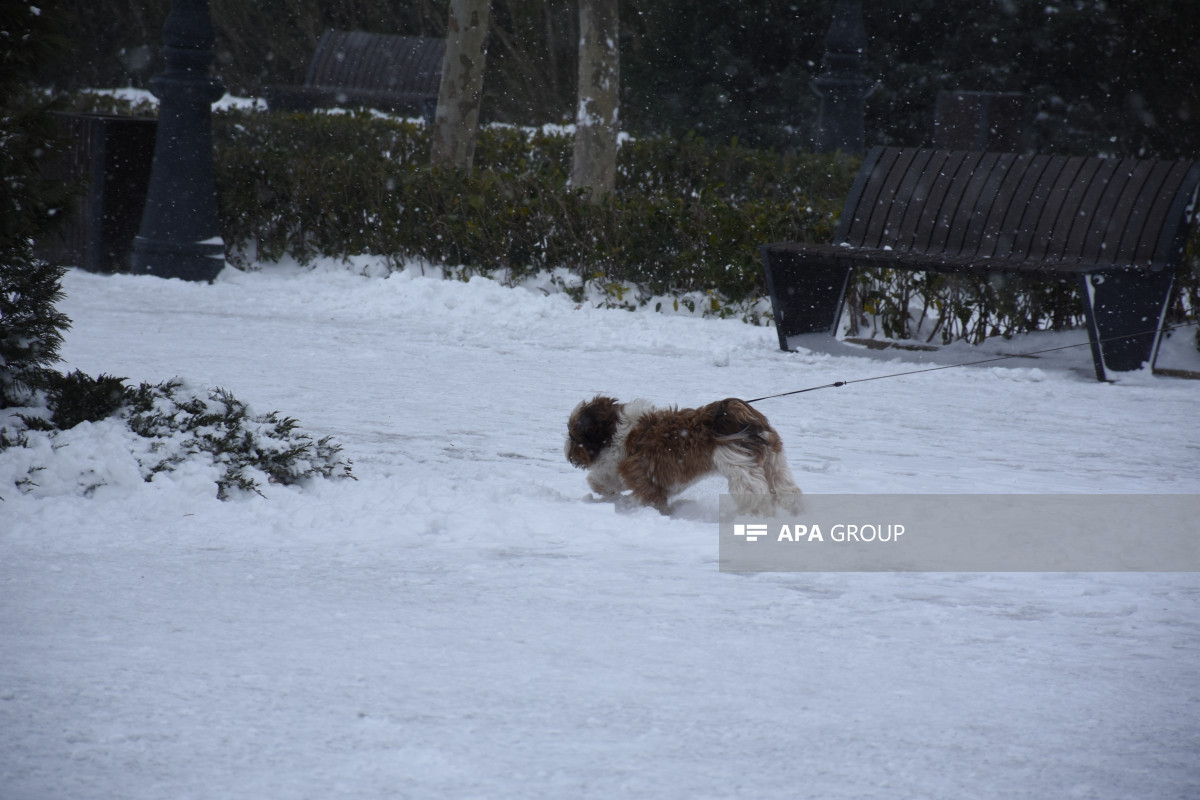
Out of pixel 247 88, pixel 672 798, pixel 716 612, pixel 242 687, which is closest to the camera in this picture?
pixel 672 798

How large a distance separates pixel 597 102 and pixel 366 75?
52.5ft

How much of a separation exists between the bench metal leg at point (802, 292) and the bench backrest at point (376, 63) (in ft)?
66.2

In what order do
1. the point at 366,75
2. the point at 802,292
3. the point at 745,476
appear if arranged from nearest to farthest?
the point at 745,476 < the point at 802,292 < the point at 366,75

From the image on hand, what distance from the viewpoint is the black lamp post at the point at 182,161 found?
38.5ft

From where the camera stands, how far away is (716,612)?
3820mm

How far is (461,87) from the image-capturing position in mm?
15297

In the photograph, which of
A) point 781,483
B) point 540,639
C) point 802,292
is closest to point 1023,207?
point 802,292

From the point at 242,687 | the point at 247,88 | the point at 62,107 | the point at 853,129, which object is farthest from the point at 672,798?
the point at 247,88

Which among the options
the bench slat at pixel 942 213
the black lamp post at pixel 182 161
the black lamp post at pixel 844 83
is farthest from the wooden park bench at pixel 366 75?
the bench slat at pixel 942 213

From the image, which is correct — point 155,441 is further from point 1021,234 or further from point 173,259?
point 173,259

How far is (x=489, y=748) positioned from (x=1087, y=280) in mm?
6223

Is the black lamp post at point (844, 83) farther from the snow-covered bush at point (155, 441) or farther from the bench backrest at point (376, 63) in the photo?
the bench backrest at point (376, 63)

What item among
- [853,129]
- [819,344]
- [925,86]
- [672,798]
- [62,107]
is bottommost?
[672,798]

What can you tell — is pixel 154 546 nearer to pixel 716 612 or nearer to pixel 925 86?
pixel 716 612
